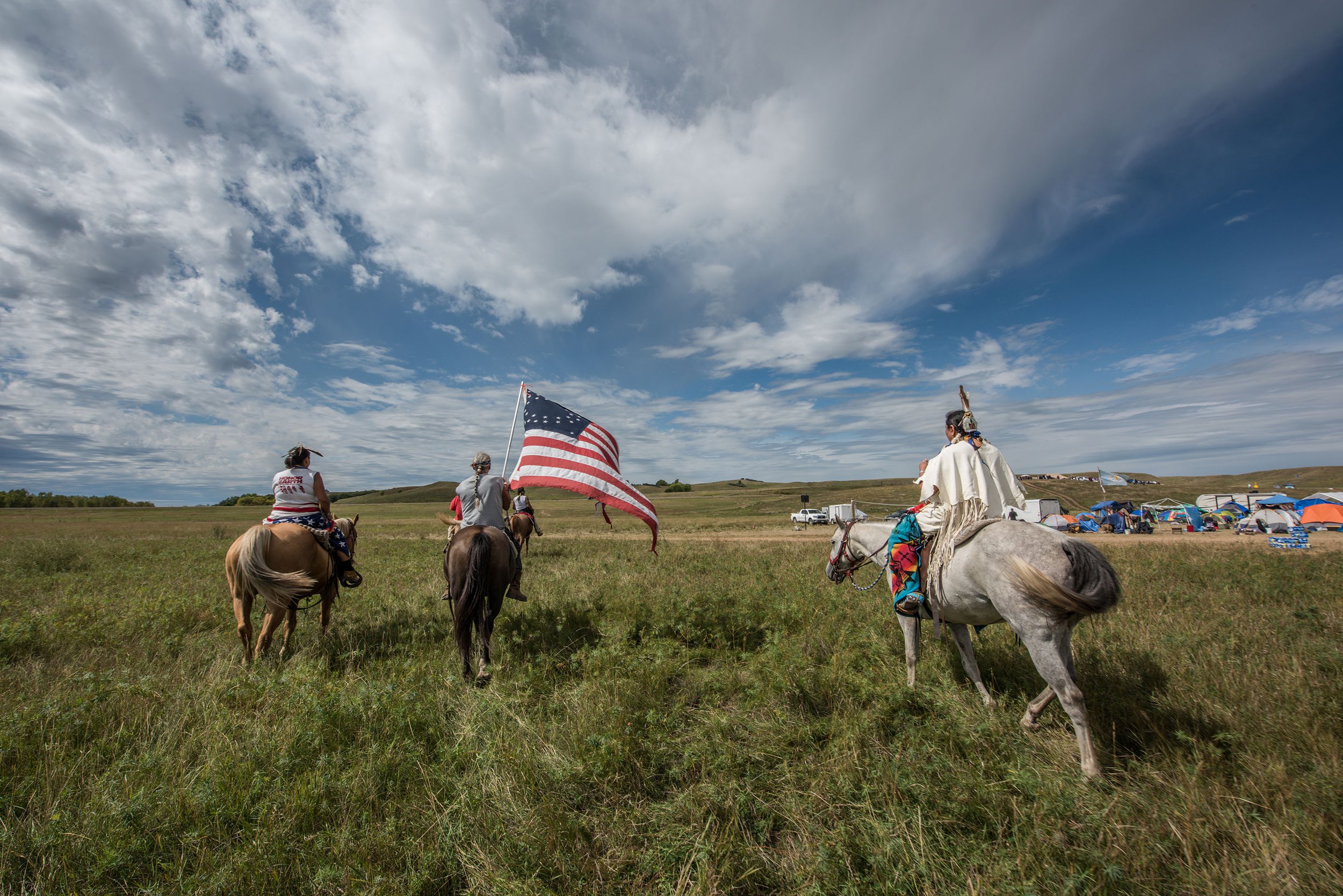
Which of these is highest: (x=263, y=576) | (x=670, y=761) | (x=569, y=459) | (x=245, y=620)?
(x=569, y=459)

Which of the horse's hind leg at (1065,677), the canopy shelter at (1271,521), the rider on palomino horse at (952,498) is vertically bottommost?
the canopy shelter at (1271,521)

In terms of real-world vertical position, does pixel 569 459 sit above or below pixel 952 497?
above

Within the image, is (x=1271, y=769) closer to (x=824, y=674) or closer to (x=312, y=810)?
(x=824, y=674)

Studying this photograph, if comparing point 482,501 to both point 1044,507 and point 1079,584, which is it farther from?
point 1044,507

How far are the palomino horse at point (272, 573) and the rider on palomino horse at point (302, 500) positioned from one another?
8.6 inches

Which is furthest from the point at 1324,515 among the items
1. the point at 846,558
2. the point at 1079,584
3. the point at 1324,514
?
the point at 1079,584

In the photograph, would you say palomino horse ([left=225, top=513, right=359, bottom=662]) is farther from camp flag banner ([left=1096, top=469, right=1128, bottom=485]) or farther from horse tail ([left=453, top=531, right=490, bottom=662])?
camp flag banner ([left=1096, top=469, right=1128, bottom=485])

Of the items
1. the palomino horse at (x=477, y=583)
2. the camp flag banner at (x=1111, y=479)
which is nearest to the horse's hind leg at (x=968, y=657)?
the palomino horse at (x=477, y=583)

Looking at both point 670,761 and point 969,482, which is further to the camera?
point 969,482

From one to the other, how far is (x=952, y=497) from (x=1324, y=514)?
39.5 m

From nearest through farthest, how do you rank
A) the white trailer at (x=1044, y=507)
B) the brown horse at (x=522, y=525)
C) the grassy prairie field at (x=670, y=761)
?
1. the grassy prairie field at (x=670, y=761)
2. the brown horse at (x=522, y=525)
3. the white trailer at (x=1044, y=507)

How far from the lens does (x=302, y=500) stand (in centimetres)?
760

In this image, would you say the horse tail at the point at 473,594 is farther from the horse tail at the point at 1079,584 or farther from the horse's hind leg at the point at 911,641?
the horse tail at the point at 1079,584

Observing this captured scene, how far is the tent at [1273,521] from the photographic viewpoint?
26.8 metres
